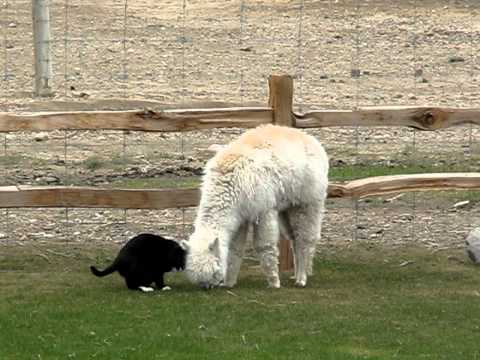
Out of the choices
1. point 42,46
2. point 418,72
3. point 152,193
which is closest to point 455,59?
point 418,72

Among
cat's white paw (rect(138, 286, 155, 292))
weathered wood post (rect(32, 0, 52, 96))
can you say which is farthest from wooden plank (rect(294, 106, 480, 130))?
weathered wood post (rect(32, 0, 52, 96))

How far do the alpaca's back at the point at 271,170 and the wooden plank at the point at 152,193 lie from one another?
0.65 metres

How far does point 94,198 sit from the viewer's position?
1105 centimetres

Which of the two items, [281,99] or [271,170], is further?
[281,99]

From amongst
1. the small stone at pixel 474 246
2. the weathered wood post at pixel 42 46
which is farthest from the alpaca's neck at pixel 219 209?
the weathered wood post at pixel 42 46

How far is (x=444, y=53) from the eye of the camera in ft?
73.0

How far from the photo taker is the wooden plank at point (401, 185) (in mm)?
11352

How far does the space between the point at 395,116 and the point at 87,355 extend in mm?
3886

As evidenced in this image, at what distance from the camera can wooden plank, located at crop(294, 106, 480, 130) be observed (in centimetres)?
1131

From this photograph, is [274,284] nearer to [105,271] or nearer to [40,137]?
[105,271]

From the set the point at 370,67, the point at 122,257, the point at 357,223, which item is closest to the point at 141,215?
the point at 357,223

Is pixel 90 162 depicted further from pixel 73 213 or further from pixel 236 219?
pixel 236 219

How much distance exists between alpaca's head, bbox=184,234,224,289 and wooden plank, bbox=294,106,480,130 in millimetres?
1681

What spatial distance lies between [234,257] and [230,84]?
9.30m
